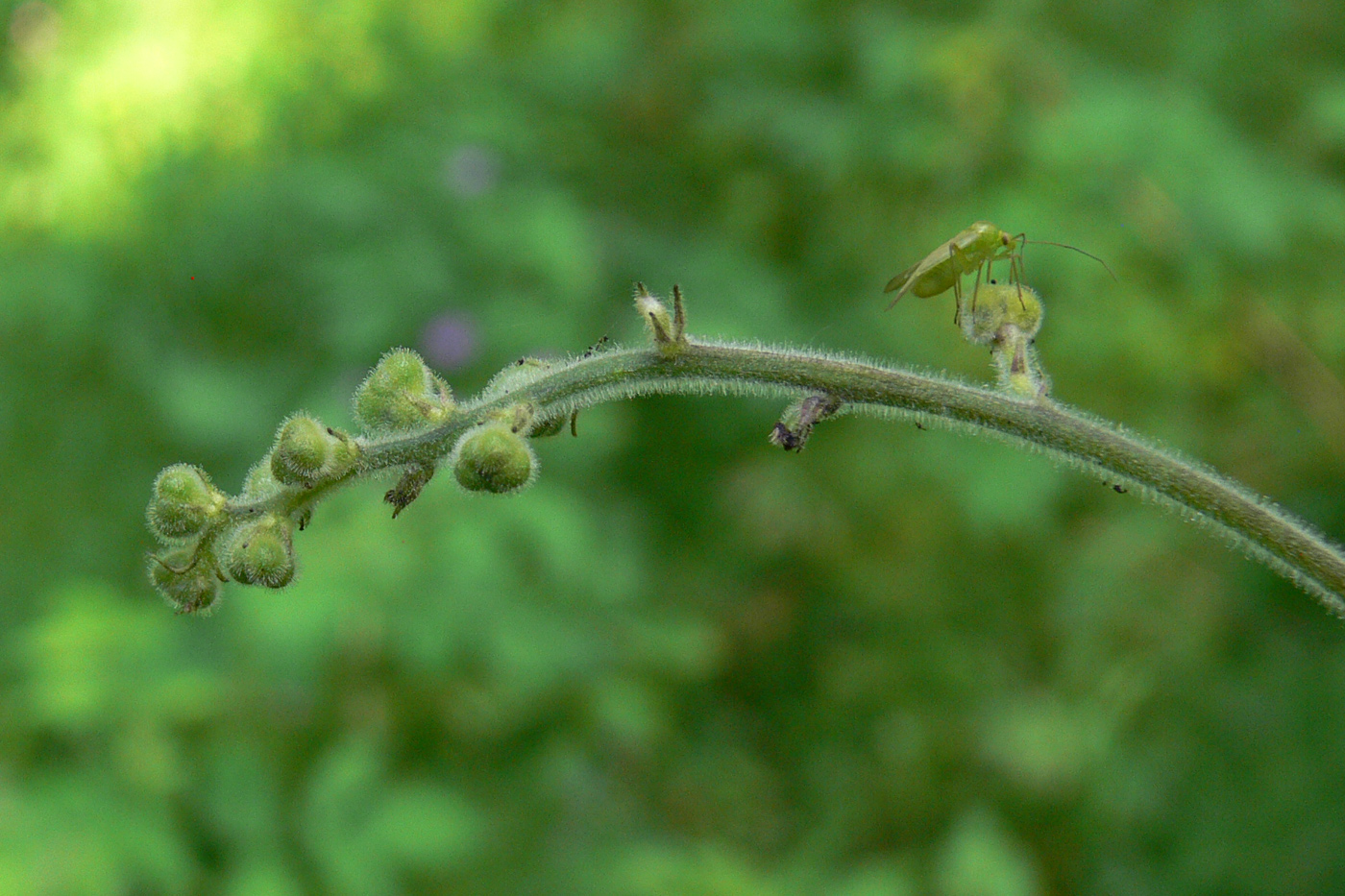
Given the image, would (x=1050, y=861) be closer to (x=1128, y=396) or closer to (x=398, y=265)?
(x=1128, y=396)

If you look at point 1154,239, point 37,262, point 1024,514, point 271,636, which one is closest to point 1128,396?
point 1154,239

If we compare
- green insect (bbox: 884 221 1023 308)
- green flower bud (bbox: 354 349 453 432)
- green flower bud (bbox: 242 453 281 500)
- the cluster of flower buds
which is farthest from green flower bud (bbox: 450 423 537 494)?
green insect (bbox: 884 221 1023 308)

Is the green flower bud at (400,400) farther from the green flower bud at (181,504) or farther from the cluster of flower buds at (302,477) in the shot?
the green flower bud at (181,504)

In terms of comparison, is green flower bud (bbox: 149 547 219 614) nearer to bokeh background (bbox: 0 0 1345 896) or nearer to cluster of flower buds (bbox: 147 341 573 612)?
cluster of flower buds (bbox: 147 341 573 612)

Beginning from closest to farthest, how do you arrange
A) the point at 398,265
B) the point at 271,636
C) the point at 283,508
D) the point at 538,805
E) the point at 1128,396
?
the point at 283,508 < the point at 271,636 < the point at 538,805 < the point at 398,265 < the point at 1128,396

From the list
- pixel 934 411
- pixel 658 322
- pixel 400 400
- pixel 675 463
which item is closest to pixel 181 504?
A: pixel 400 400

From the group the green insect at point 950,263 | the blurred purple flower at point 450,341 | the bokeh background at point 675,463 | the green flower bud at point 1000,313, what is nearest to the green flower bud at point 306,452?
the green insect at point 950,263
